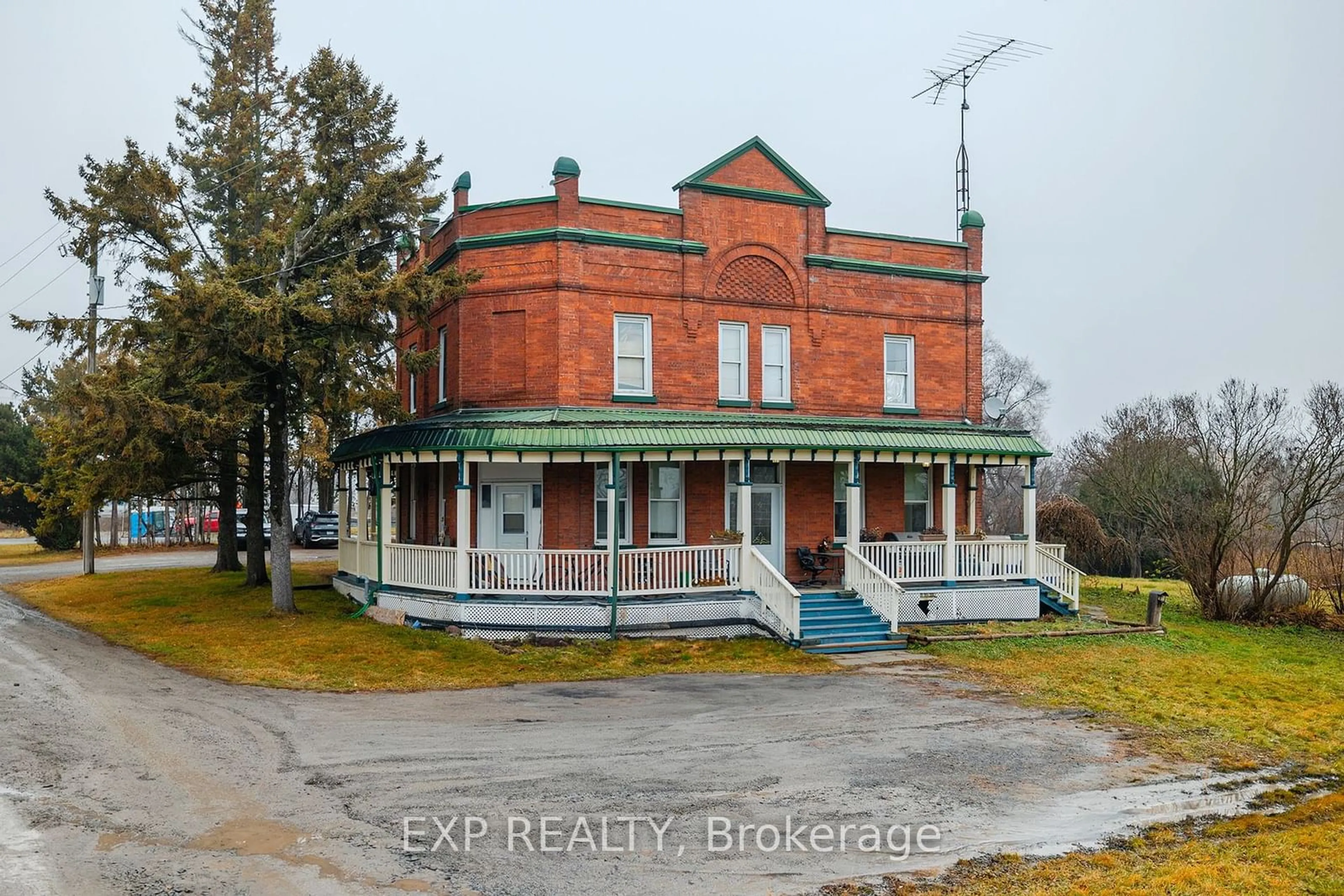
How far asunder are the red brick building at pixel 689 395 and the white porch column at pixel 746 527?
41 mm

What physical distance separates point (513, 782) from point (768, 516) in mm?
13042

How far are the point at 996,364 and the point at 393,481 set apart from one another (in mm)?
59990

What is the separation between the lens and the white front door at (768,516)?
2242cm

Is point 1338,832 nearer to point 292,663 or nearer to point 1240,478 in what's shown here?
point 292,663

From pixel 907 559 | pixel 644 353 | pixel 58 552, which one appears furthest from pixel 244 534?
pixel 907 559

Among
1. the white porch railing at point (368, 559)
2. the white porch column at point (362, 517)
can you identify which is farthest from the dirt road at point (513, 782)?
the white porch column at point (362, 517)

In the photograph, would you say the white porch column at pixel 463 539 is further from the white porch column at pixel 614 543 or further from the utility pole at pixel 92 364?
the utility pole at pixel 92 364

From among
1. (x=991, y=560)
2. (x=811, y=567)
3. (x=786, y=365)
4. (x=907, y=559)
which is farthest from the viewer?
(x=786, y=365)

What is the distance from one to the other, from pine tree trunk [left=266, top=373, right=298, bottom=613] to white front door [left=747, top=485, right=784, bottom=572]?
1032 centimetres

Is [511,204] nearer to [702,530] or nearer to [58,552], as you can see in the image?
[702,530]

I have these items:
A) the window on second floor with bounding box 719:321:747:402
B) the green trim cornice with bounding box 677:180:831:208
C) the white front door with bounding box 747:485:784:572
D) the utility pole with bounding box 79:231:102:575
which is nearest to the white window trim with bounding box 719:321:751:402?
the window on second floor with bounding box 719:321:747:402

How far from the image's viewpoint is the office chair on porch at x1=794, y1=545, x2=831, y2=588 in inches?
846

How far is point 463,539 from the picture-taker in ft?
62.2

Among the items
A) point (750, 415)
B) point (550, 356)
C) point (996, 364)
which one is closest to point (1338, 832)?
point (750, 415)
